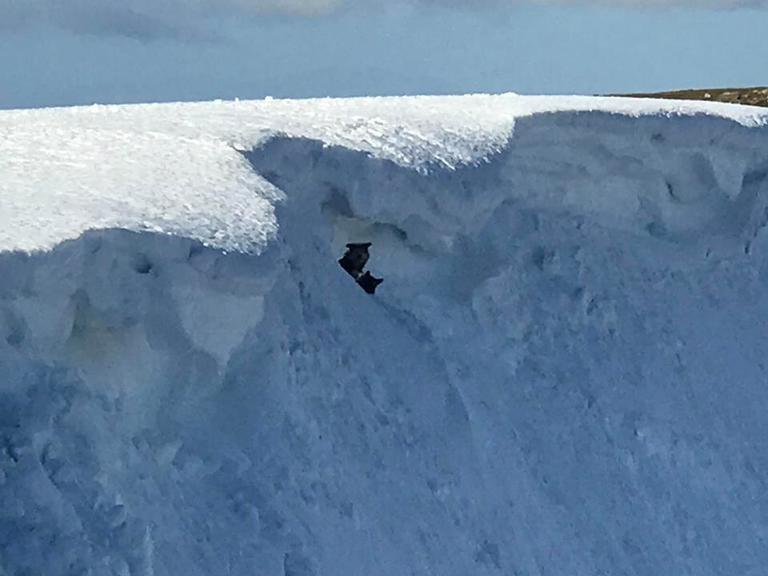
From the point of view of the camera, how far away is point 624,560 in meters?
10.2

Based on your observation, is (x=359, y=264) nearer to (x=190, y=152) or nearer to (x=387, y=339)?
(x=387, y=339)

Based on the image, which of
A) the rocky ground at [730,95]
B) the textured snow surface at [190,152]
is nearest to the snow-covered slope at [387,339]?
the textured snow surface at [190,152]

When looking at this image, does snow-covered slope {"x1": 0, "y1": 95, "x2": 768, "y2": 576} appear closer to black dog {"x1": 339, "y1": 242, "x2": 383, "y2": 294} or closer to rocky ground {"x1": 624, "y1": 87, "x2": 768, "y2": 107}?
black dog {"x1": 339, "y1": 242, "x2": 383, "y2": 294}

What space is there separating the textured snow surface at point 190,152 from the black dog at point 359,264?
0.82 metres

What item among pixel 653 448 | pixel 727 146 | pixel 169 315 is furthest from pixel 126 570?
pixel 727 146

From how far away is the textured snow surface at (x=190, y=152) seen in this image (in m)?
7.16

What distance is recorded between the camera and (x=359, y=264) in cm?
1002

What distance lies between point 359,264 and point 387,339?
71cm

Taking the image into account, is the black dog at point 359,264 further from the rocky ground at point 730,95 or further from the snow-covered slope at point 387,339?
the rocky ground at point 730,95

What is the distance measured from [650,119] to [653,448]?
2906 millimetres

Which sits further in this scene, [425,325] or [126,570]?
[425,325]

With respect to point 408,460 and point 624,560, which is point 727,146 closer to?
point 624,560

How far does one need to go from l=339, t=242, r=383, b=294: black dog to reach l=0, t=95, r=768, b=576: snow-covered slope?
0.10m

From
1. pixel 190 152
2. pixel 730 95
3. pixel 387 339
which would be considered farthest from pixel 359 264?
pixel 730 95
